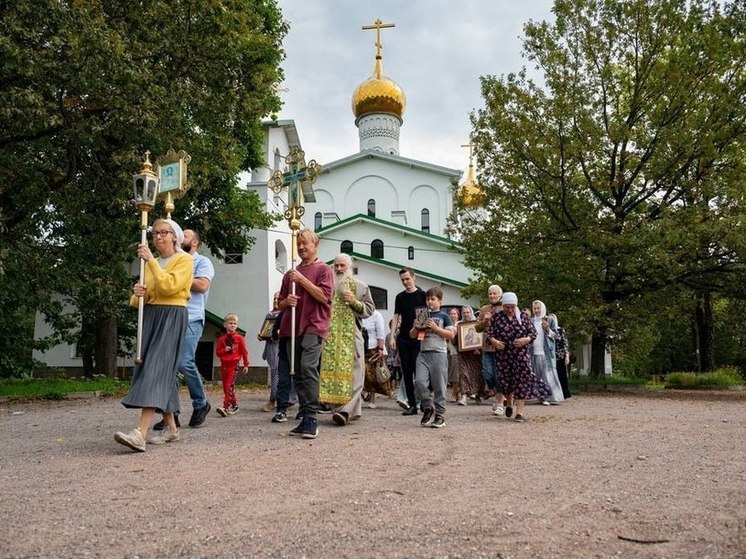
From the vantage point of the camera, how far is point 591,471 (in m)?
5.04

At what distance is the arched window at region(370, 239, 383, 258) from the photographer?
36.2 metres

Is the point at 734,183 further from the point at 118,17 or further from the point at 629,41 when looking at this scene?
the point at 118,17

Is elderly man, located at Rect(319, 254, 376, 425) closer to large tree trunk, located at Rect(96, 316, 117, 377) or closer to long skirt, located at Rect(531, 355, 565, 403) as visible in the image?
long skirt, located at Rect(531, 355, 565, 403)

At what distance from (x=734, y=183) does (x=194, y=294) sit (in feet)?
49.8

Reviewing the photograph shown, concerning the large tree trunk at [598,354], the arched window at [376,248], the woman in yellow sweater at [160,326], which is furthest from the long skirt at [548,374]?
the arched window at [376,248]

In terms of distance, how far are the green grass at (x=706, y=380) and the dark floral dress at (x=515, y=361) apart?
16207mm

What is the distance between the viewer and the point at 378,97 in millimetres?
45344

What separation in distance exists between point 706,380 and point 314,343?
66.5 ft

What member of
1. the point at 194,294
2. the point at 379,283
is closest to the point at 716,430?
the point at 194,294

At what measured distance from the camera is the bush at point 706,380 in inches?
884

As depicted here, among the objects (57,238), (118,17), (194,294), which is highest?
(118,17)

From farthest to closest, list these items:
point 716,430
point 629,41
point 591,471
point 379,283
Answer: point 379,283
point 629,41
point 716,430
point 591,471

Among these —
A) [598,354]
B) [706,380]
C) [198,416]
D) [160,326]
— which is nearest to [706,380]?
[706,380]

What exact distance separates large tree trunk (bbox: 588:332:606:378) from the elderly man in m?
12.0
